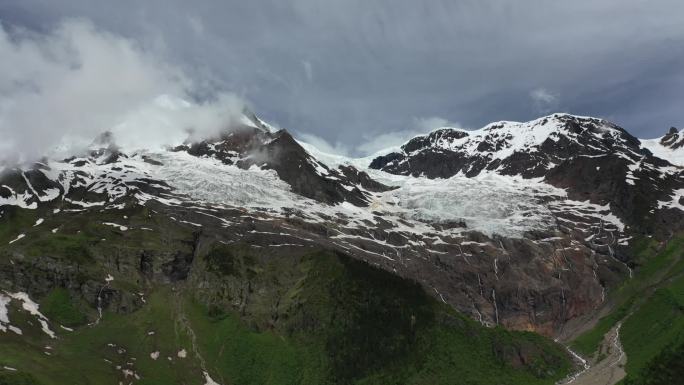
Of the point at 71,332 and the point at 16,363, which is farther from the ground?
the point at 71,332

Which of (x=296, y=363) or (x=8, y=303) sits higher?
(x=8, y=303)

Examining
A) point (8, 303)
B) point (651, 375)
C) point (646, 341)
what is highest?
point (8, 303)

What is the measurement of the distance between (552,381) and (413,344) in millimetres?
42797

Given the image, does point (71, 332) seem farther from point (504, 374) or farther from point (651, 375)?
point (651, 375)

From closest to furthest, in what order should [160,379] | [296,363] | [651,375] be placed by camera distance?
[651,375] → [160,379] → [296,363]

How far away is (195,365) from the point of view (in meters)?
→ 194

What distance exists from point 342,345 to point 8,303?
106m

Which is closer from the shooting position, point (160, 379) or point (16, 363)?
point (16, 363)

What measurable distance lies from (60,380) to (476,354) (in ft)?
393

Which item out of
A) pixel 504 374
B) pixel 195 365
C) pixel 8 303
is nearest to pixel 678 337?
pixel 504 374

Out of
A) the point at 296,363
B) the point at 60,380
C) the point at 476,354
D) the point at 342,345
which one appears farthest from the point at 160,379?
the point at 476,354

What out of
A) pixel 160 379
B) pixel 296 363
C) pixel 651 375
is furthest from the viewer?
pixel 296 363

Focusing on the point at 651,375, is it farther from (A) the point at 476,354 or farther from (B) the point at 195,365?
(B) the point at 195,365

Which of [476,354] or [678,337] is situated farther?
[476,354]
